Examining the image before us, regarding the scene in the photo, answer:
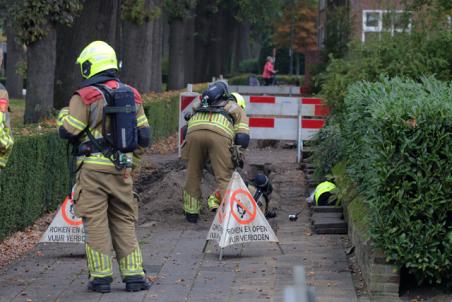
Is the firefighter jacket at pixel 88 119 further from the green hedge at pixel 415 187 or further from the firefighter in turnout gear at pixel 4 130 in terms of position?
the green hedge at pixel 415 187

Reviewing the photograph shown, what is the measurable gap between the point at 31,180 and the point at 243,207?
285 cm

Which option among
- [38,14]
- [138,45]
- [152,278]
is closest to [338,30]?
[138,45]

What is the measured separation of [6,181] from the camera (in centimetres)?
1105

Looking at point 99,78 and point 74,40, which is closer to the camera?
point 99,78

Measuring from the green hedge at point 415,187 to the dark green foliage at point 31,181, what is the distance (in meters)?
4.16

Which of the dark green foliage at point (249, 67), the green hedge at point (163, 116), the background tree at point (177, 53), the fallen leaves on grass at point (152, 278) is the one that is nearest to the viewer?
the fallen leaves on grass at point (152, 278)

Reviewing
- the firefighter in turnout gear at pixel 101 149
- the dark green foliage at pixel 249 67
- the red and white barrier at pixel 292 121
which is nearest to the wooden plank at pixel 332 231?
the firefighter in turnout gear at pixel 101 149

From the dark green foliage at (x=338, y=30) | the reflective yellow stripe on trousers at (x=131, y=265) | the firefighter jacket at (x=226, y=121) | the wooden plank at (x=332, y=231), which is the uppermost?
the dark green foliage at (x=338, y=30)

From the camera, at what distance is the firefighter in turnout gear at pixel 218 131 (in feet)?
41.1

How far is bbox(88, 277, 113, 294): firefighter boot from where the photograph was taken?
8.63 metres

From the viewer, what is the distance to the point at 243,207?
414 inches

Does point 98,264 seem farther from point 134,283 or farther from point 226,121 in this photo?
point 226,121

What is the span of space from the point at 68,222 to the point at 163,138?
15062mm

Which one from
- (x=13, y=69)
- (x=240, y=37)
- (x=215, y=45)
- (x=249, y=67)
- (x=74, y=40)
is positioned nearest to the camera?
(x=74, y=40)
